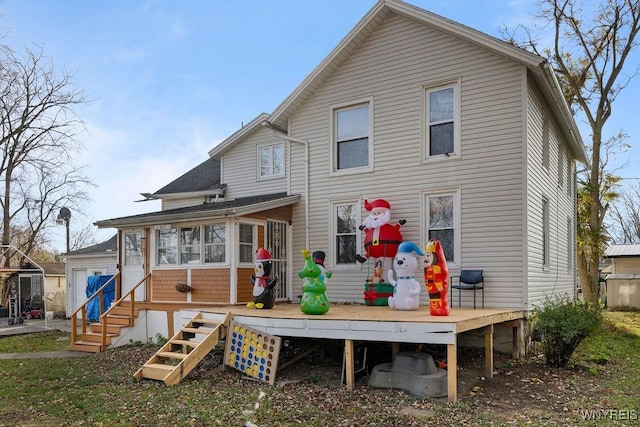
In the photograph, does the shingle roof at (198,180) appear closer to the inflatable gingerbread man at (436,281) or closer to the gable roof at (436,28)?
the gable roof at (436,28)

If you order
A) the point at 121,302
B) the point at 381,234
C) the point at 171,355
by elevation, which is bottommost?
the point at 171,355

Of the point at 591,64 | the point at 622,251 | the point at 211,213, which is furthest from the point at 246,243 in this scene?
the point at 622,251

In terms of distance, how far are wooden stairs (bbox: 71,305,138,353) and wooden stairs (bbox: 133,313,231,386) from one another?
329cm

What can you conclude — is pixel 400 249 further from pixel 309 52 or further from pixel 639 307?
pixel 639 307

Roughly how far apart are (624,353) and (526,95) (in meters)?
5.90

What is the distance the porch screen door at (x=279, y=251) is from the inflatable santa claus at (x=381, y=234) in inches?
90.5

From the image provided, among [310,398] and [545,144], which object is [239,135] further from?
[310,398]

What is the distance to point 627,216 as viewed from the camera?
43.7 metres

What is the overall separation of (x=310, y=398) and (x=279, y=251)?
5.69 m

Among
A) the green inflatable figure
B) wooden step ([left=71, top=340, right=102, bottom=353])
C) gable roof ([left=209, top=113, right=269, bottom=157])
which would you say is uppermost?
gable roof ([left=209, top=113, right=269, bottom=157])

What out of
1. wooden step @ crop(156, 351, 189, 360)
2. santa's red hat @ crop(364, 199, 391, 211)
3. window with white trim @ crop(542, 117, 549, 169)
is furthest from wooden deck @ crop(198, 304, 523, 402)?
window with white trim @ crop(542, 117, 549, 169)

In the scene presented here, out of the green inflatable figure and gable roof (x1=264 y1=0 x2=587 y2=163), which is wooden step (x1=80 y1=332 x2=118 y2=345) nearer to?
the green inflatable figure

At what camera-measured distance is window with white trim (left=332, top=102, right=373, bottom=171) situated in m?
12.0

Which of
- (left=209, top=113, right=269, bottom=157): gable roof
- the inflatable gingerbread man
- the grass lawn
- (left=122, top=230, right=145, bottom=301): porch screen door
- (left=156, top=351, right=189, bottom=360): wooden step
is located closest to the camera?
the grass lawn
